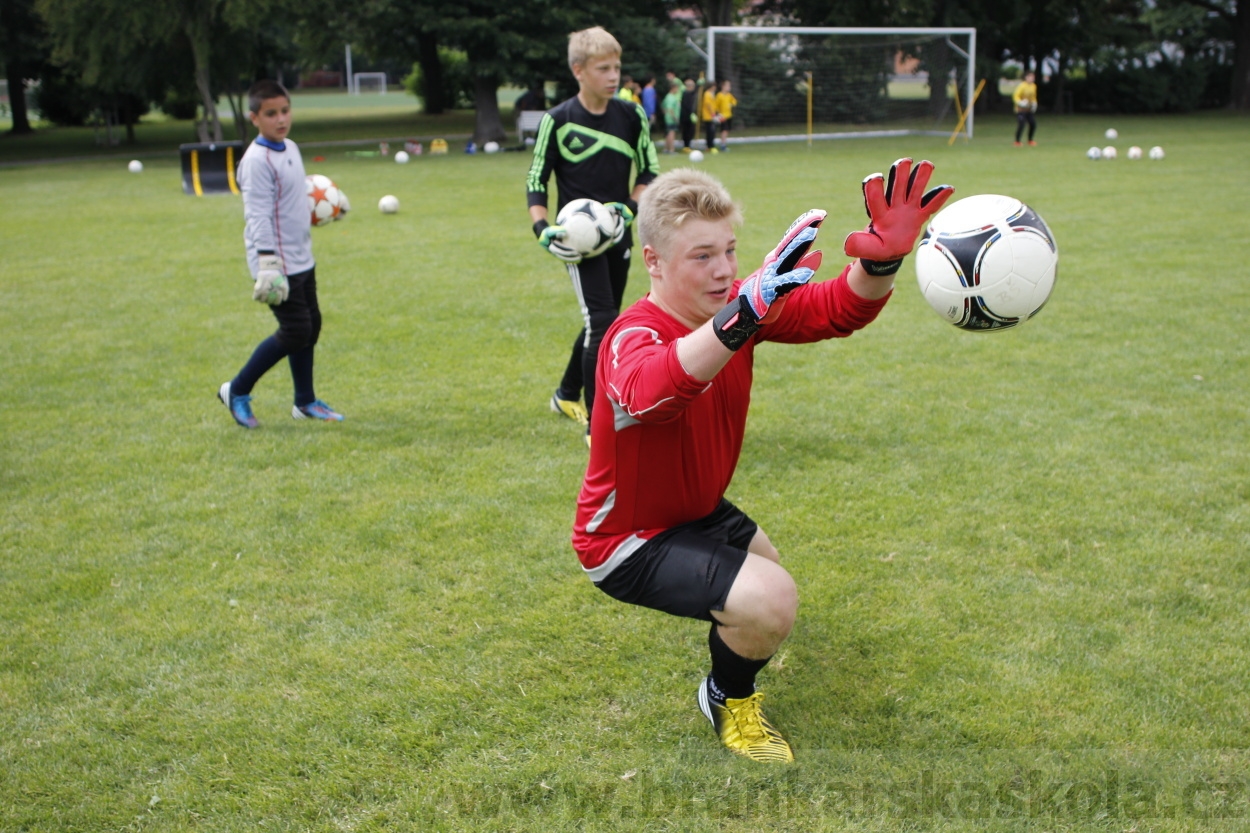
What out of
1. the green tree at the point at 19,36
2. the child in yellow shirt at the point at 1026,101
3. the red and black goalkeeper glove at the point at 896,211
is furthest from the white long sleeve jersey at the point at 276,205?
the green tree at the point at 19,36

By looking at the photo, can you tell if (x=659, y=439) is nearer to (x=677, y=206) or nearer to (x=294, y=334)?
(x=677, y=206)

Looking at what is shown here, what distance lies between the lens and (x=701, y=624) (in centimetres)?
384

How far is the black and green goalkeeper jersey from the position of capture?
5.73 meters

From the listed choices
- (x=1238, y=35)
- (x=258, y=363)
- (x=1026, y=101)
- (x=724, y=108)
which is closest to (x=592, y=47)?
(x=258, y=363)

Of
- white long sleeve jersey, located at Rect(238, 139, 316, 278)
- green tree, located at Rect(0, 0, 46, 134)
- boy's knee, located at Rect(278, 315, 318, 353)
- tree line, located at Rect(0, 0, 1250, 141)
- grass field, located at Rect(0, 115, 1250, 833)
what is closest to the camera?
grass field, located at Rect(0, 115, 1250, 833)

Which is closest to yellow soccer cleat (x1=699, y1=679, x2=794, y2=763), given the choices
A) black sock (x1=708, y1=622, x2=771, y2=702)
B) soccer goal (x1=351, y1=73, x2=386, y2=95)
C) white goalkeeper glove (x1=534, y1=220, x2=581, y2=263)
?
black sock (x1=708, y1=622, x2=771, y2=702)

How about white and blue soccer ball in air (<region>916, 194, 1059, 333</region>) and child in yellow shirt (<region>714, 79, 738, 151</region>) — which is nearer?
white and blue soccer ball in air (<region>916, 194, 1059, 333</region>)

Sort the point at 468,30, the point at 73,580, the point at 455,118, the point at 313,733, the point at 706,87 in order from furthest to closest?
the point at 455,118 → the point at 468,30 → the point at 706,87 → the point at 73,580 → the point at 313,733

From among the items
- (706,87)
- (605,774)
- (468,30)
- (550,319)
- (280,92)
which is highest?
(468,30)

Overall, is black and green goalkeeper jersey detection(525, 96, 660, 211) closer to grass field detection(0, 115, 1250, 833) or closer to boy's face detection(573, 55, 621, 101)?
boy's face detection(573, 55, 621, 101)

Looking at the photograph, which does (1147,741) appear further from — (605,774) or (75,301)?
(75,301)

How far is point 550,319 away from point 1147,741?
6272 millimetres

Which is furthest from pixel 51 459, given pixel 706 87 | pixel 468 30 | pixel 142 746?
pixel 468 30

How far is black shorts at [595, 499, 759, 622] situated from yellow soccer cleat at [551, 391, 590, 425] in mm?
3135
